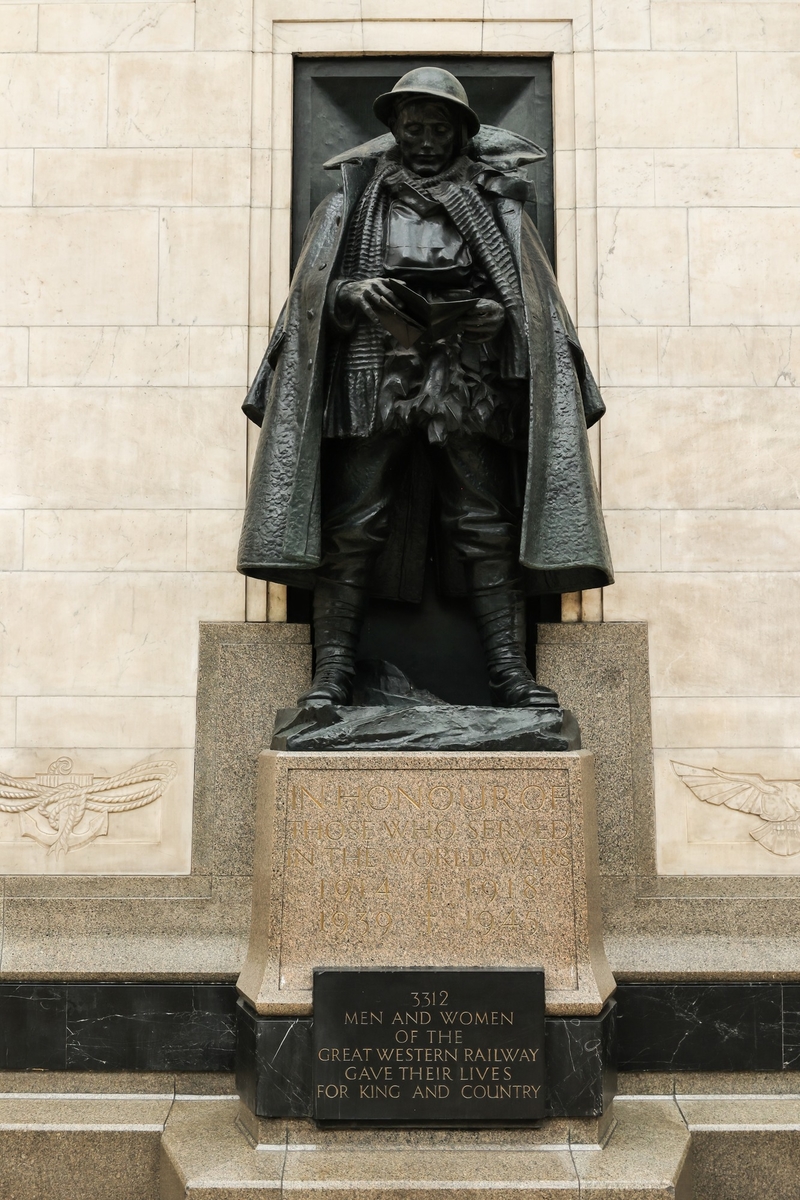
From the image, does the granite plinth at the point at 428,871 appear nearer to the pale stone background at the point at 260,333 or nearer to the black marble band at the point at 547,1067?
the black marble band at the point at 547,1067

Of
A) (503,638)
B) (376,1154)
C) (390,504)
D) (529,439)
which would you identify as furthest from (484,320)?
(376,1154)

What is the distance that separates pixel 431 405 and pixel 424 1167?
3000 mm

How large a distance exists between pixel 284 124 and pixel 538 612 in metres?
2.96

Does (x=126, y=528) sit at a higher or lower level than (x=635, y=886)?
higher

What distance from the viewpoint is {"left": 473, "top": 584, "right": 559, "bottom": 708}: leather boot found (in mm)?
5070

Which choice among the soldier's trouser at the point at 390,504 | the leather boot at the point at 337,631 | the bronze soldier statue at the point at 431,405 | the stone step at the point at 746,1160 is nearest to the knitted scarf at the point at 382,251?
the bronze soldier statue at the point at 431,405

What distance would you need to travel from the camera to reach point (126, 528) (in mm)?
5809

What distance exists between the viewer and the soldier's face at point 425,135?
5.12 meters

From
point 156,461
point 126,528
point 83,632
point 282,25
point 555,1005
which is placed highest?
point 282,25

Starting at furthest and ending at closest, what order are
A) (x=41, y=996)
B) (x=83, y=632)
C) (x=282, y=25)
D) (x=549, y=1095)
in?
(x=282, y=25) → (x=83, y=632) → (x=41, y=996) → (x=549, y=1095)

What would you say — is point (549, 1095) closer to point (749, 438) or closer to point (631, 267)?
point (749, 438)

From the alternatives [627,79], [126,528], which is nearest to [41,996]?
[126,528]

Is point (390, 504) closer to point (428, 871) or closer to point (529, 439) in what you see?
point (529, 439)

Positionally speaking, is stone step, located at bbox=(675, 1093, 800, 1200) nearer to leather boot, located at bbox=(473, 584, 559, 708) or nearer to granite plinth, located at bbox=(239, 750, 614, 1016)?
granite plinth, located at bbox=(239, 750, 614, 1016)
